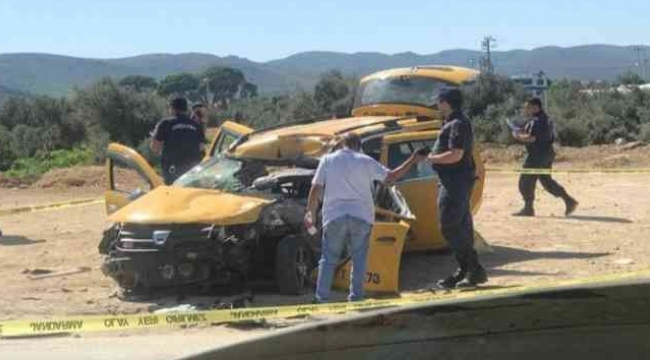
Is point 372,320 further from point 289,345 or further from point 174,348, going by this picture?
point 174,348

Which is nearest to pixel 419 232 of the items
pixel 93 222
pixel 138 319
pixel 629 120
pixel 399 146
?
pixel 399 146

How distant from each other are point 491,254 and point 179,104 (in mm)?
3832

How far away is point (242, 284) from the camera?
8.85 metres

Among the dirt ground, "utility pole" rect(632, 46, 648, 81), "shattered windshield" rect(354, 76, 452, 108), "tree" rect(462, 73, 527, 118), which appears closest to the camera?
the dirt ground

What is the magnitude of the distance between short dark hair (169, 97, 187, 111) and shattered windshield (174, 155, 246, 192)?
4.99 ft

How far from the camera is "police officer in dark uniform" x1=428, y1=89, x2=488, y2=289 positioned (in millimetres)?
8664

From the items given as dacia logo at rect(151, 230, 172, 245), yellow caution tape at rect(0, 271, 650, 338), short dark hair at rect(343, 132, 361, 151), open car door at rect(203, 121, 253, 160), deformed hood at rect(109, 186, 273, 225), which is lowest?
yellow caution tape at rect(0, 271, 650, 338)

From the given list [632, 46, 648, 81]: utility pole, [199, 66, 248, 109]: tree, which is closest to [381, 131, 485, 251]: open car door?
[199, 66, 248, 109]: tree

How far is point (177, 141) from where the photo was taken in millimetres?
11211

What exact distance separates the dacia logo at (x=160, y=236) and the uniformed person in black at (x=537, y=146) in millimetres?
6616

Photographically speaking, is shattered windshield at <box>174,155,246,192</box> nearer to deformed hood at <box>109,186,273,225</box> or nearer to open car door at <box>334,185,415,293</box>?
deformed hood at <box>109,186,273,225</box>

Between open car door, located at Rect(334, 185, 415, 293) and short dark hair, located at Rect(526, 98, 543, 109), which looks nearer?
open car door, located at Rect(334, 185, 415, 293)

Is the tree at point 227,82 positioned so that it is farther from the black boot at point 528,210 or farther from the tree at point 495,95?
the black boot at point 528,210

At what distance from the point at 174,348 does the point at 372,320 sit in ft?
16.5
